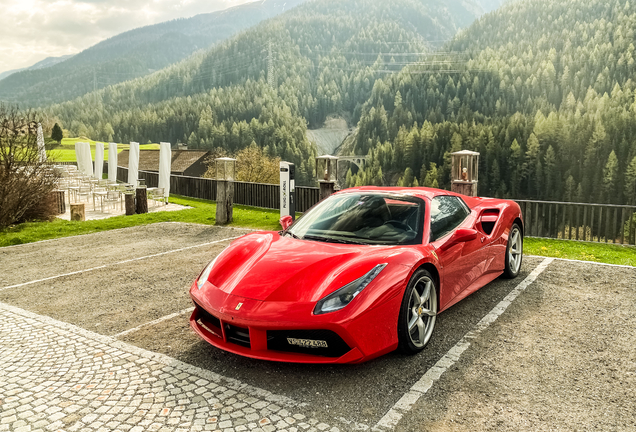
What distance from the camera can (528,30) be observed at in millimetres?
125188

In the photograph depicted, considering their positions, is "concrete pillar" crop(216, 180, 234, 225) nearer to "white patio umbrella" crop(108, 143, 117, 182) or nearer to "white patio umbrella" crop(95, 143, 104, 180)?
"white patio umbrella" crop(108, 143, 117, 182)

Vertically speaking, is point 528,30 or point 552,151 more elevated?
point 528,30

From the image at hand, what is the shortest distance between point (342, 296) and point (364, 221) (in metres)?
1.32

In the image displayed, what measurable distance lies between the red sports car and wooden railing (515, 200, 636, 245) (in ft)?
28.6

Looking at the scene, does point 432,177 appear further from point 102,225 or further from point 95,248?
point 95,248

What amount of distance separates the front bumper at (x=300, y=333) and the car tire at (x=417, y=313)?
0.58 feet

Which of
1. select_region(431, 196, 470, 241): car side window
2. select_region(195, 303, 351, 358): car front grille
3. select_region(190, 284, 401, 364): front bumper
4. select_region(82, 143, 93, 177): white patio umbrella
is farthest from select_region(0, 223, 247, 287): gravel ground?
select_region(82, 143, 93, 177): white patio umbrella

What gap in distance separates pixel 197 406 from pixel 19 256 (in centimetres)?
704

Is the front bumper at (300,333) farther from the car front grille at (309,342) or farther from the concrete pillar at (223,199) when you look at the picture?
the concrete pillar at (223,199)

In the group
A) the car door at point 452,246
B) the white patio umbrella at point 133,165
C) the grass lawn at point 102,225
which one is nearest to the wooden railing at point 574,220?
the grass lawn at point 102,225

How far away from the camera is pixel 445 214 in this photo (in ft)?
16.3

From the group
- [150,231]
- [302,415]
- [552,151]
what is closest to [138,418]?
[302,415]

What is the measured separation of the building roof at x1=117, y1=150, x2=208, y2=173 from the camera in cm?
6138

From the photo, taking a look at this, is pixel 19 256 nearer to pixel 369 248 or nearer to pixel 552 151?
pixel 369 248
